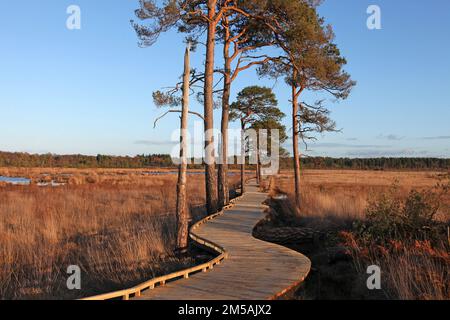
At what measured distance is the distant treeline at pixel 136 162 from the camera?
337ft

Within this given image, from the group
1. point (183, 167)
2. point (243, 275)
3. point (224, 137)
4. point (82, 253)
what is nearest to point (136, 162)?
point (224, 137)

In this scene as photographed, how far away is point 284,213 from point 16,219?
10.6 m

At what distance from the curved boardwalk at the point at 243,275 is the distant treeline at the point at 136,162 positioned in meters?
90.6

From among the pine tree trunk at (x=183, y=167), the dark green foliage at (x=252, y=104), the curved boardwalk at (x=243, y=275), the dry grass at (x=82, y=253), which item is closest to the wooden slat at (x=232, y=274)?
the curved boardwalk at (x=243, y=275)

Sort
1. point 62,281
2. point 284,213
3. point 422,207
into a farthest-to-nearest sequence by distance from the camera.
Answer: point 284,213 < point 422,207 < point 62,281

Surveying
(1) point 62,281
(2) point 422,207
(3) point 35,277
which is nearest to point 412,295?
(2) point 422,207

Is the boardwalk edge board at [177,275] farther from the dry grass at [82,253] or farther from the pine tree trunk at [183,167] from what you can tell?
the dry grass at [82,253]

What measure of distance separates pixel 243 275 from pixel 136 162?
128956mm

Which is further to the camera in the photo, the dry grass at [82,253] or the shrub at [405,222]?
the shrub at [405,222]

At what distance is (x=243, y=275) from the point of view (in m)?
6.44

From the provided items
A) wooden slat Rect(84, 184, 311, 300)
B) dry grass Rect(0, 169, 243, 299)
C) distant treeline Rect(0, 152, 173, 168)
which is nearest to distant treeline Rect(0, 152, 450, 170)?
distant treeline Rect(0, 152, 173, 168)

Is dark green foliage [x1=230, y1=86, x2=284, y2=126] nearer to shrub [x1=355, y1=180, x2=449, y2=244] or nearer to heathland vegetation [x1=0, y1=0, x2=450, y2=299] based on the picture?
heathland vegetation [x1=0, y1=0, x2=450, y2=299]

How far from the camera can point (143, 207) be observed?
1730 cm
